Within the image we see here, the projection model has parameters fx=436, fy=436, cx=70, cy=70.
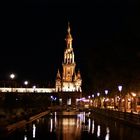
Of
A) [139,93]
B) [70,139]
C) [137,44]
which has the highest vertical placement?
[137,44]

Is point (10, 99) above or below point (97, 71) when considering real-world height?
below

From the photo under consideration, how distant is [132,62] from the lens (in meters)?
43.7

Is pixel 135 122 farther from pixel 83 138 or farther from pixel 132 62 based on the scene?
pixel 83 138

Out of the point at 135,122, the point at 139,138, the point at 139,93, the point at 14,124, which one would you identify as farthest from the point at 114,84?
the point at 139,138

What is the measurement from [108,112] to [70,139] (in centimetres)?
3800

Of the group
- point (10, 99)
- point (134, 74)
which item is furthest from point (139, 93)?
point (10, 99)

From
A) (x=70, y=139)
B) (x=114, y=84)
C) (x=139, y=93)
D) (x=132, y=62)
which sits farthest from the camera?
(x=114, y=84)

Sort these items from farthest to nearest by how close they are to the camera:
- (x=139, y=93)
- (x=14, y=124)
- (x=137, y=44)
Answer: (x=139, y=93)
(x=137, y=44)
(x=14, y=124)

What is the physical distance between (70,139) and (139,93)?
96.5 feet

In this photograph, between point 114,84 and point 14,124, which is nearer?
point 14,124

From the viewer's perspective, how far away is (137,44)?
38.9 m

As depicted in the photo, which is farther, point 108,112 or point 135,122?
point 108,112

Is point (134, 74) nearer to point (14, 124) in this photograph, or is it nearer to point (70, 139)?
point (14, 124)

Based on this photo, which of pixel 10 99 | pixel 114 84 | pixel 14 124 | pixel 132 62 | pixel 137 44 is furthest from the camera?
pixel 10 99
